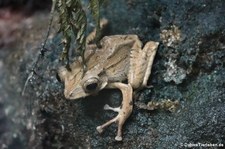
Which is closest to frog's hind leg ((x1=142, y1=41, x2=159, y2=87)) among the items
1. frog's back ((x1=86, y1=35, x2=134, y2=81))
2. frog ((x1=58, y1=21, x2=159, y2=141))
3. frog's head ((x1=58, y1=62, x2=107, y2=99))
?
frog ((x1=58, y1=21, x2=159, y2=141))

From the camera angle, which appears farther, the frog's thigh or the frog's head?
the frog's thigh

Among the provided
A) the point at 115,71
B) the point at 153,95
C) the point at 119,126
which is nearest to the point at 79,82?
the point at 115,71

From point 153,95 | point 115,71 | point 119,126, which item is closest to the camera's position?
point 119,126

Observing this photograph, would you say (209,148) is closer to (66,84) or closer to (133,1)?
(66,84)

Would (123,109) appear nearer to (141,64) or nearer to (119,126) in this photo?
(119,126)

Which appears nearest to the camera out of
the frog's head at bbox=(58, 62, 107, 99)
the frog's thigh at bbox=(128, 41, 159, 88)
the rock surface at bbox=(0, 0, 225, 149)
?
the rock surface at bbox=(0, 0, 225, 149)

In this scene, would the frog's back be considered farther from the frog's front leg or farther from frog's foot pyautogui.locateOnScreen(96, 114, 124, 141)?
frog's foot pyautogui.locateOnScreen(96, 114, 124, 141)
